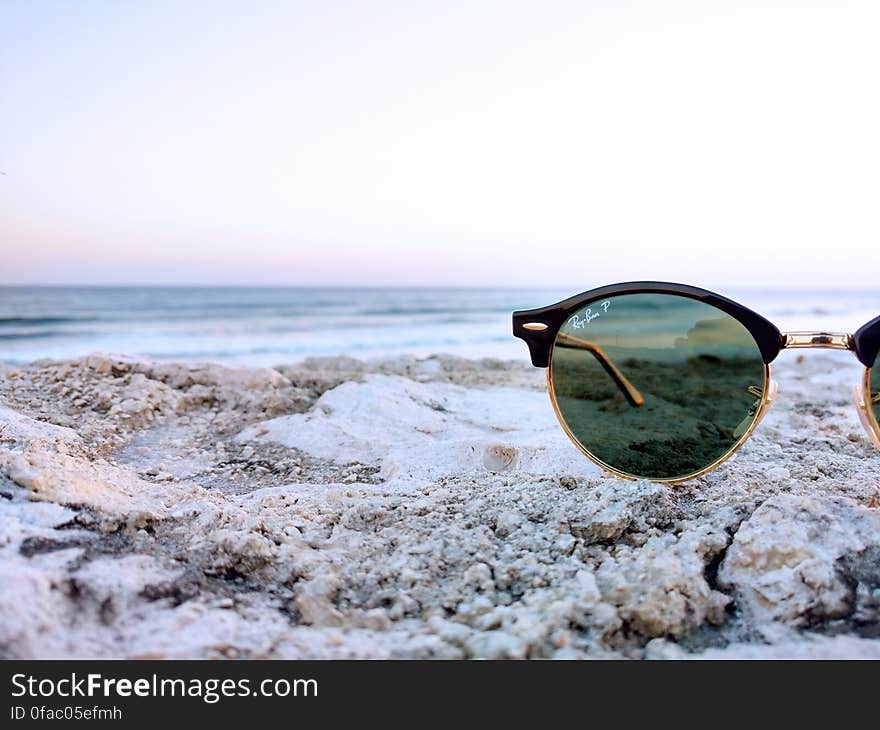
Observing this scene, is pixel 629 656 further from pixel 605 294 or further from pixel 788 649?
pixel 605 294

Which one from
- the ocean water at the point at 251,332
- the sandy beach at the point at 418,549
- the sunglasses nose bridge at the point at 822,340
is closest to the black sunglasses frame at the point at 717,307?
the sunglasses nose bridge at the point at 822,340

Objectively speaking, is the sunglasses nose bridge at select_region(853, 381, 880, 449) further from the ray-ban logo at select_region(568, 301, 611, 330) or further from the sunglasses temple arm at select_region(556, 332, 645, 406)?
the ray-ban logo at select_region(568, 301, 611, 330)

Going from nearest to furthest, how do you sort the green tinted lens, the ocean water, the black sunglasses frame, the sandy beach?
the sandy beach → the black sunglasses frame → the green tinted lens → the ocean water

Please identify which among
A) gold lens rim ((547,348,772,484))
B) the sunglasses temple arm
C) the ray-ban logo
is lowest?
gold lens rim ((547,348,772,484))

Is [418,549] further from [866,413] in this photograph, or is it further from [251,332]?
[251,332]

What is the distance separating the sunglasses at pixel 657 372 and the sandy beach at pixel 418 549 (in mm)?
94

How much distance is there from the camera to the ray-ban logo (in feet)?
5.78

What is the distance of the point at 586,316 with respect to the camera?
1.77m

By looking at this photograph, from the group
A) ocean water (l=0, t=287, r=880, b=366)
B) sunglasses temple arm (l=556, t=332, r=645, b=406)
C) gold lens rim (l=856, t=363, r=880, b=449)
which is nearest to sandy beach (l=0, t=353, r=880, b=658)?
gold lens rim (l=856, t=363, r=880, b=449)

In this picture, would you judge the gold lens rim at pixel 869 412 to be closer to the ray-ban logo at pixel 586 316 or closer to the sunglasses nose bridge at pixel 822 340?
the sunglasses nose bridge at pixel 822 340

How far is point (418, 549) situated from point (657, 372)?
1019 millimetres

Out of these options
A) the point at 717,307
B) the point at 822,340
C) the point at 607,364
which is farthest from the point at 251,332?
the point at 822,340

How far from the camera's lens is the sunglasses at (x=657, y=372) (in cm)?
166
